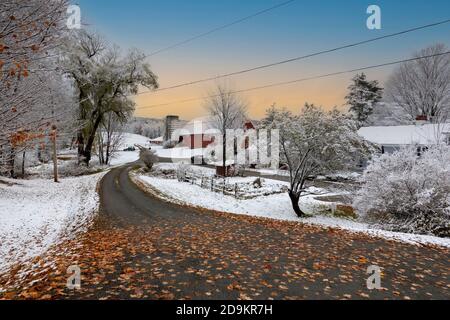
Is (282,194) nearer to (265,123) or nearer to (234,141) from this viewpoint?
(265,123)

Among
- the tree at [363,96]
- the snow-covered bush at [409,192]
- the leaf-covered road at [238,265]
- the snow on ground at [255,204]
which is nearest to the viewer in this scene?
the leaf-covered road at [238,265]

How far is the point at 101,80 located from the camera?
1236 inches

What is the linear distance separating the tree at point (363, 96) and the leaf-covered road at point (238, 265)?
44.9m

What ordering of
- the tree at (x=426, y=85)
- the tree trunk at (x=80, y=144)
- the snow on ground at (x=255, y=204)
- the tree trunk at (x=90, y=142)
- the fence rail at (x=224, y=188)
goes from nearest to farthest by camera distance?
the snow on ground at (x=255, y=204) < the fence rail at (x=224, y=188) < the tree trunk at (x=90, y=142) < the tree trunk at (x=80, y=144) < the tree at (x=426, y=85)

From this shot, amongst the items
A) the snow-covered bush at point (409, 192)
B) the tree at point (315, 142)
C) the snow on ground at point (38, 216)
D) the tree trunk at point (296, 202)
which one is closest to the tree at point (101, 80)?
the snow on ground at point (38, 216)

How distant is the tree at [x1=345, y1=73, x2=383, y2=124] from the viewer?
1925 inches

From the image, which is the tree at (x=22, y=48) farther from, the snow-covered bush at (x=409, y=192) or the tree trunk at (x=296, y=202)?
the snow-covered bush at (x=409, y=192)

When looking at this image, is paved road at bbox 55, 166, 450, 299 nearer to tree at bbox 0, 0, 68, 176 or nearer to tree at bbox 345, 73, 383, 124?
tree at bbox 0, 0, 68, 176

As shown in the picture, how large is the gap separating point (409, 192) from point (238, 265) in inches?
394

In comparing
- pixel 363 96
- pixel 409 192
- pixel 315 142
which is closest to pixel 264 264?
pixel 409 192

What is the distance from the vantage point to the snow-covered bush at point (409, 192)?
12.0 m

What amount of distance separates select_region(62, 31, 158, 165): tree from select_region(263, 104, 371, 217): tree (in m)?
22.1
